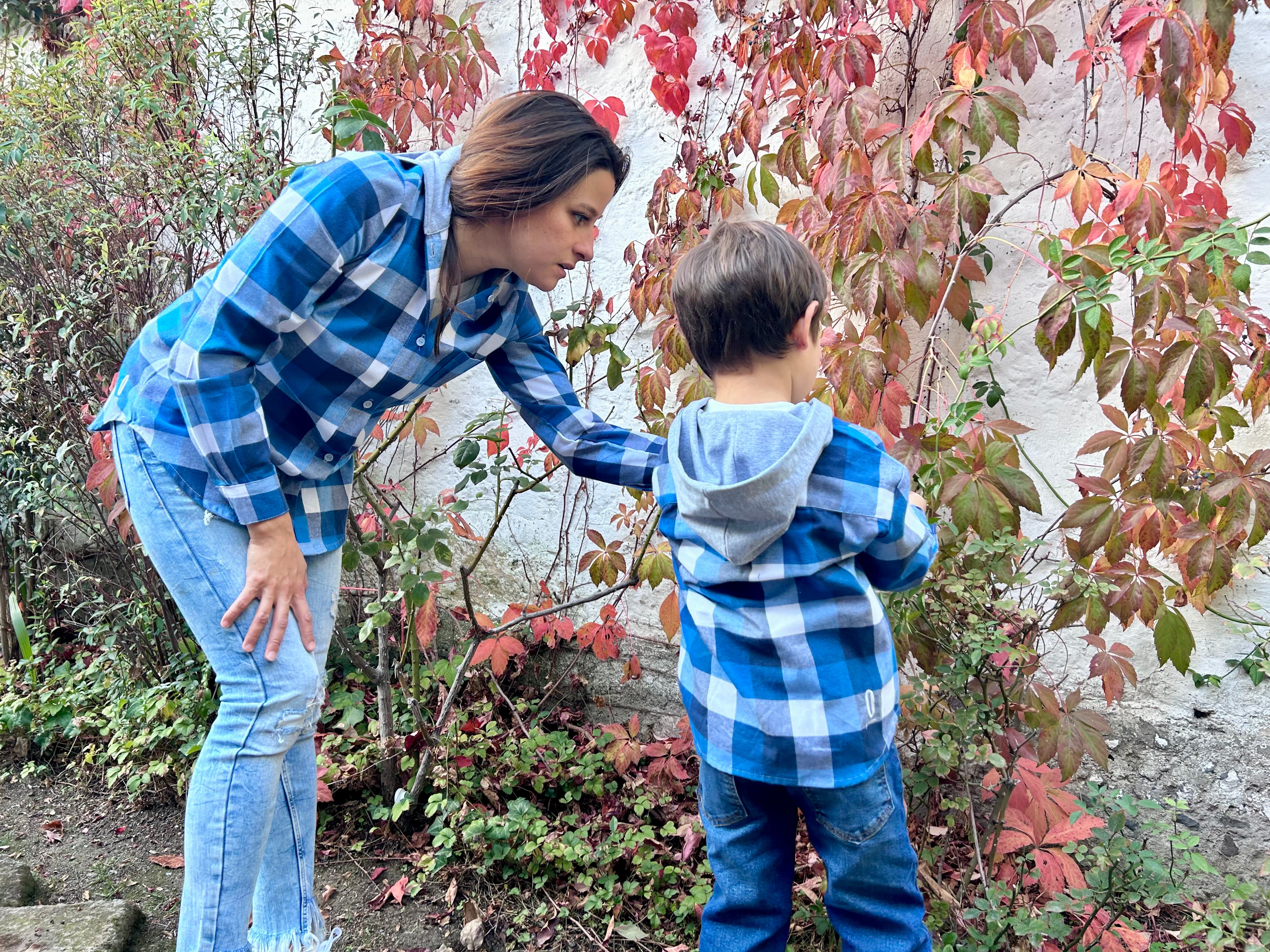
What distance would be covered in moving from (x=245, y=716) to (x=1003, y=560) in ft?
4.35

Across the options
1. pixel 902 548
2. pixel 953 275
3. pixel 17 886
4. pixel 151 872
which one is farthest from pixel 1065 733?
pixel 17 886

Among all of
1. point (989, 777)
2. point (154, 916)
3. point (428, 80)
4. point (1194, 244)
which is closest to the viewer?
point (1194, 244)

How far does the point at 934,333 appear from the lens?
6.51 ft

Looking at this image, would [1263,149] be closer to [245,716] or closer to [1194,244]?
[1194,244]

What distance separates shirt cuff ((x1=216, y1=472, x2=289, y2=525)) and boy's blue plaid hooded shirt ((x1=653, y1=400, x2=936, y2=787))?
0.63 meters

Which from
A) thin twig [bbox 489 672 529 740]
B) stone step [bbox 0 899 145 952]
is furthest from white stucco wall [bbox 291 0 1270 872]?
stone step [bbox 0 899 145 952]

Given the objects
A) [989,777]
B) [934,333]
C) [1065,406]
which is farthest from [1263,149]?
[989,777]

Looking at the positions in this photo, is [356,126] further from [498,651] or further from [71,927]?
[71,927]

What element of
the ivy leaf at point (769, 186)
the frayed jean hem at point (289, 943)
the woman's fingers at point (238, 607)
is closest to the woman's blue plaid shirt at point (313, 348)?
the woman's fingers at point (238, 607)

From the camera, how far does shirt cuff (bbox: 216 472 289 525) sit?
1.31 metres

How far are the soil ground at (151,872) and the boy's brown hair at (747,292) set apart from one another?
1.52 metres

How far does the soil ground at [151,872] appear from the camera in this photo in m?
2.04

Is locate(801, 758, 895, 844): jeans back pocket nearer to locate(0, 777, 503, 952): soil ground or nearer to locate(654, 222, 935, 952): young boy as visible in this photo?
locate(654, 222, 935, 952): young boy

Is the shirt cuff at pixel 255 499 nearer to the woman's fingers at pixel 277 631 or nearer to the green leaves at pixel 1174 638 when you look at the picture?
the woman's fingers at pixel 277 631
